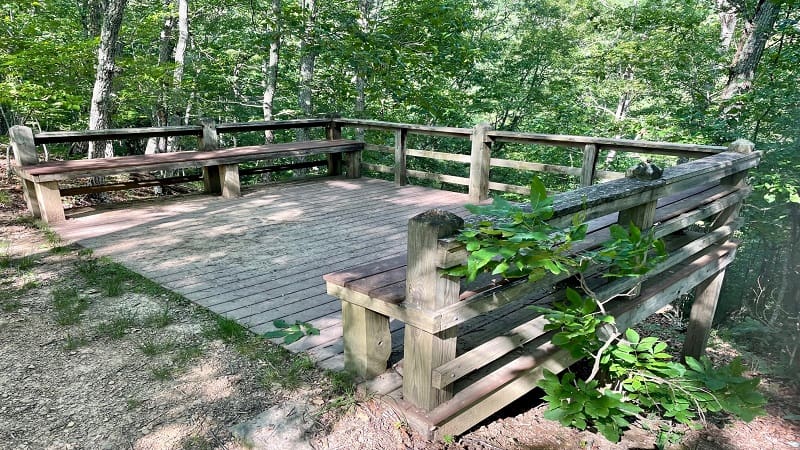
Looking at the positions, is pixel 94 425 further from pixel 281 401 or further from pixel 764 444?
pixel 764 444

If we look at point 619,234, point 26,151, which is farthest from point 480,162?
point 26,151

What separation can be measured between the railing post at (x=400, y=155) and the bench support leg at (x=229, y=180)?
2.14m

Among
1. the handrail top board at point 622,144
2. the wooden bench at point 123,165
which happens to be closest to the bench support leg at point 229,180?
the wooden bench at point 123,165

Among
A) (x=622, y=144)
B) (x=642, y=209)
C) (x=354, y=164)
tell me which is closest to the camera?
(x=642, y=209)

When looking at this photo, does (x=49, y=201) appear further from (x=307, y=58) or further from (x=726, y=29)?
(x=726, y=29)

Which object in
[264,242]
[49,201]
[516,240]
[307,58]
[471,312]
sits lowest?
[264,242]

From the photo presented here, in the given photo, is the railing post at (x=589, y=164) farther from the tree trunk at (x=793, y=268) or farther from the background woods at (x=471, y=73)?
→ the tree trunk at (x=793, y=268)

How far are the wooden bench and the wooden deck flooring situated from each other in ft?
0.93

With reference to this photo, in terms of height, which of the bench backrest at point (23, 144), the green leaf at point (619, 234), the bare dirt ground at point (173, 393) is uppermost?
the green leaf at point (619, 234)

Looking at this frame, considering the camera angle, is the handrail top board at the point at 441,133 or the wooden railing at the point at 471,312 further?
the handrail top board at the point at 441,133

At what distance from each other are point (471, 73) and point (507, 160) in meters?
8.97

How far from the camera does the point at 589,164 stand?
202 inches

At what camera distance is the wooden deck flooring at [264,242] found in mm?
3340

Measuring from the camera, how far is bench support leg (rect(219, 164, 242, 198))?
6285 millimetres
